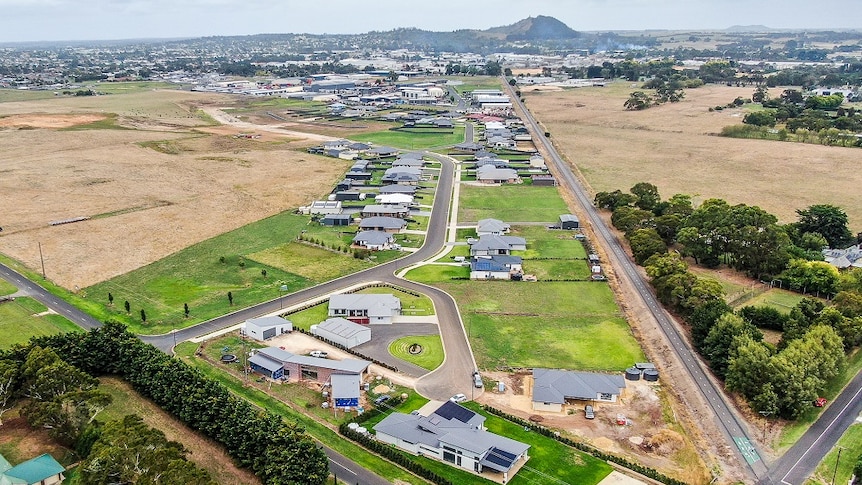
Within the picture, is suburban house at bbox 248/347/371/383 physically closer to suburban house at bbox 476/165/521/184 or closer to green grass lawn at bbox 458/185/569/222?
green grass lawn at bbox 458/185/569/222

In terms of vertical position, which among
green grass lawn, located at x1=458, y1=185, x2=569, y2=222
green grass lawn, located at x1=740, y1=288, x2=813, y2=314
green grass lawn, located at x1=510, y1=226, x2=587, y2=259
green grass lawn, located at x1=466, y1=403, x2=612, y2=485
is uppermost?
green grass lawn, located at x1=458, y1=185, x2=569, y2=222

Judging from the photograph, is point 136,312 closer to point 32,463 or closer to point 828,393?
point 32,463

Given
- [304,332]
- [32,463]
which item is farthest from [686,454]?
[32,463]

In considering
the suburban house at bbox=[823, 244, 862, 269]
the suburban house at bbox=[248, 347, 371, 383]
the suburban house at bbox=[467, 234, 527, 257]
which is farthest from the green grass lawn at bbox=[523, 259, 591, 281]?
the suburban house at bbox=[248, 347, 371, 383]

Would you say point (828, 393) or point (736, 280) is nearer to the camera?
point (828, 393)

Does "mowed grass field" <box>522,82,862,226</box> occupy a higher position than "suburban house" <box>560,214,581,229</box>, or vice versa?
"mowed grass field" <box>522,82,862,226</box>

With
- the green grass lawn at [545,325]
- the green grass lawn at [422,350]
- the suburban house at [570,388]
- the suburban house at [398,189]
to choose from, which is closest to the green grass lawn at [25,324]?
the green grass lawn at [422,350]

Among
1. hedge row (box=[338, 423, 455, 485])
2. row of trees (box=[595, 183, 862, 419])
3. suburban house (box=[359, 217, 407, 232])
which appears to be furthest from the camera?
suburban house (box=[359, 217, 407, 232])
